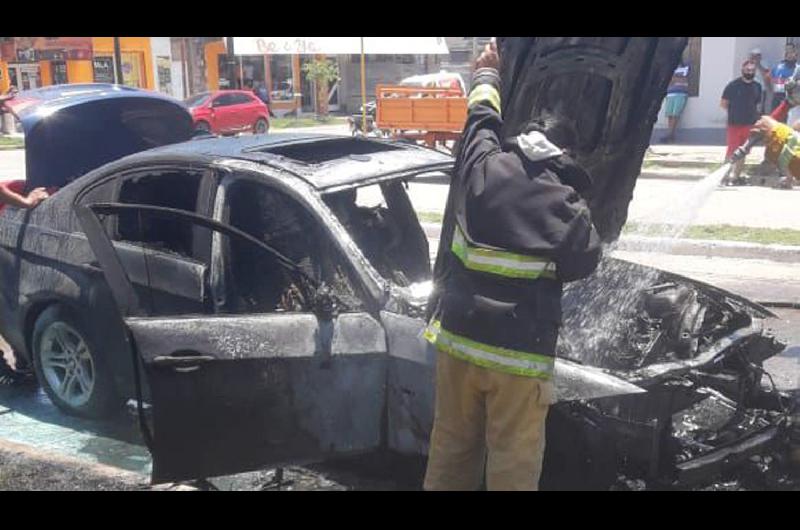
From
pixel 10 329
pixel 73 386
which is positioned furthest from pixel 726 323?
pixel 10 329

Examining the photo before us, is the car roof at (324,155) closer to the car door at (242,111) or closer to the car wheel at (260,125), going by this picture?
the car door at (242,111)

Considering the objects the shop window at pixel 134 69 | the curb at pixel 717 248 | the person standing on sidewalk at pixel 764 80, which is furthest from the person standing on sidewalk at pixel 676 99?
the shop window at pixel 134 69

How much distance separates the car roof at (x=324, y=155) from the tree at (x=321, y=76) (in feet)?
101

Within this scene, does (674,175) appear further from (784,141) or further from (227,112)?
(227,112)

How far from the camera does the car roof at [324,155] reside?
424cm

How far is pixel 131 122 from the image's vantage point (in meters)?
6.45

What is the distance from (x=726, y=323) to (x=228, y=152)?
2640 millimetres

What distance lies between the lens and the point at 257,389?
360 centimetres

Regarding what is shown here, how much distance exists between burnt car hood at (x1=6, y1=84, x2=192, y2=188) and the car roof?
1.50m

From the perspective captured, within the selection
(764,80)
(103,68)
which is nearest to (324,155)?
(764,80)

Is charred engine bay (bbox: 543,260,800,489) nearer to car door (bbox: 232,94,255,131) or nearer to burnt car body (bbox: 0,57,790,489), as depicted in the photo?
burnt car body (bbox: 0,57,790,489)

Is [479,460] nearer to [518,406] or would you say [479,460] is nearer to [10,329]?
[518,406]

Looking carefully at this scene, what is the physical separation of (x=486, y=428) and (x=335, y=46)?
108 ft

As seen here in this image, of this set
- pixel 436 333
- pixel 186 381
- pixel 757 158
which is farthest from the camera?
pixel 757 158
